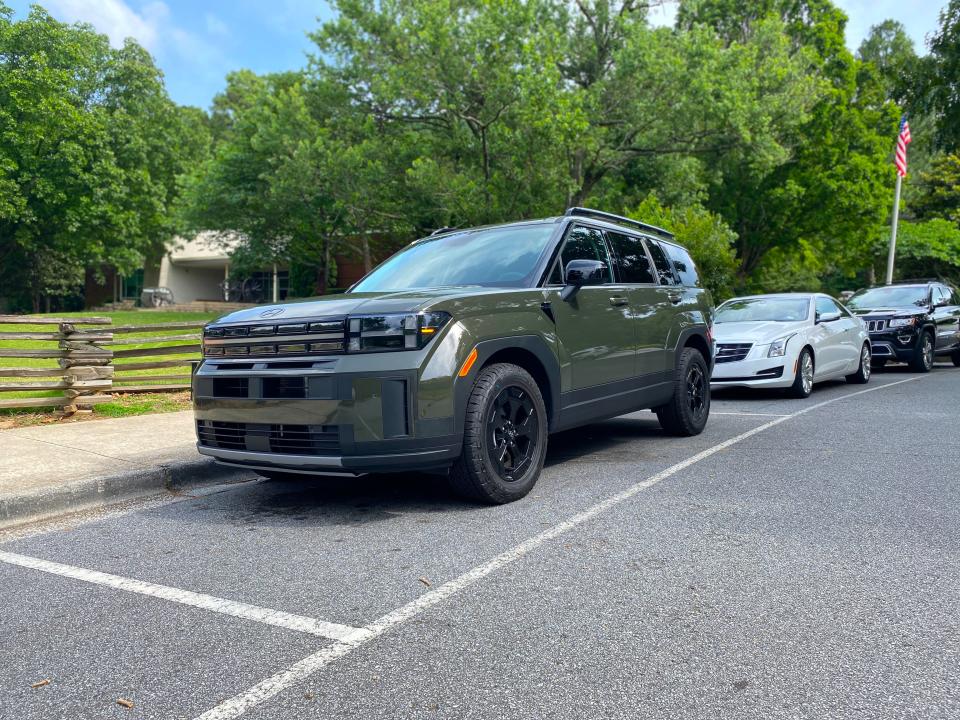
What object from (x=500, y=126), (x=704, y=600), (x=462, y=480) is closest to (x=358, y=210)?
(x=500, y=126)

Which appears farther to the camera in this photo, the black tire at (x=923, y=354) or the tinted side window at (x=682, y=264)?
the black tire at (x=923, y=354)

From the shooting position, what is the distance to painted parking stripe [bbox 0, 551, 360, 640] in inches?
128

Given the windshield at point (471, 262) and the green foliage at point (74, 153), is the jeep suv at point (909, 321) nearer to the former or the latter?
the windshield at point (471, 262)

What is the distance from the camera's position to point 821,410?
31.5 ft

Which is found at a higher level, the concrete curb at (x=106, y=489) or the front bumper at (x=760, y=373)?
the front bumper at (x=760, y=373)

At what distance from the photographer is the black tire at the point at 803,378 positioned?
35.8 feet

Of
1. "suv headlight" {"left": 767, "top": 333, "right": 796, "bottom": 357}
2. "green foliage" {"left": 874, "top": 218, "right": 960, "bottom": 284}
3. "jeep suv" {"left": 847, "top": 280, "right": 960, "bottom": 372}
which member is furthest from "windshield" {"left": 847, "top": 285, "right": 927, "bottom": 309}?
"green foliage" {"left": 874, "top": 218, "right": 960, "bottom": 284}

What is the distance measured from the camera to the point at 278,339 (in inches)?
193

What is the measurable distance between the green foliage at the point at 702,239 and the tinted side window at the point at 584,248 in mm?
12897

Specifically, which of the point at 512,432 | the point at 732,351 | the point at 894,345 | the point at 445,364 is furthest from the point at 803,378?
the point at 445,364

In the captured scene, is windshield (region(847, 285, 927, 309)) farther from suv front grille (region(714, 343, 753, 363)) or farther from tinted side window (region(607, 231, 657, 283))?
tinted side window (region(607, 231, 657, 283))

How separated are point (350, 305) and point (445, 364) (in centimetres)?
73

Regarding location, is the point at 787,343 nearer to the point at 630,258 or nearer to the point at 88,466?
the point at 630,258

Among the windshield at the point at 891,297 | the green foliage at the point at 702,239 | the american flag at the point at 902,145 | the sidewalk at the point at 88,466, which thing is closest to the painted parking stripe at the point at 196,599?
the sidewalk at the point at 88,466
